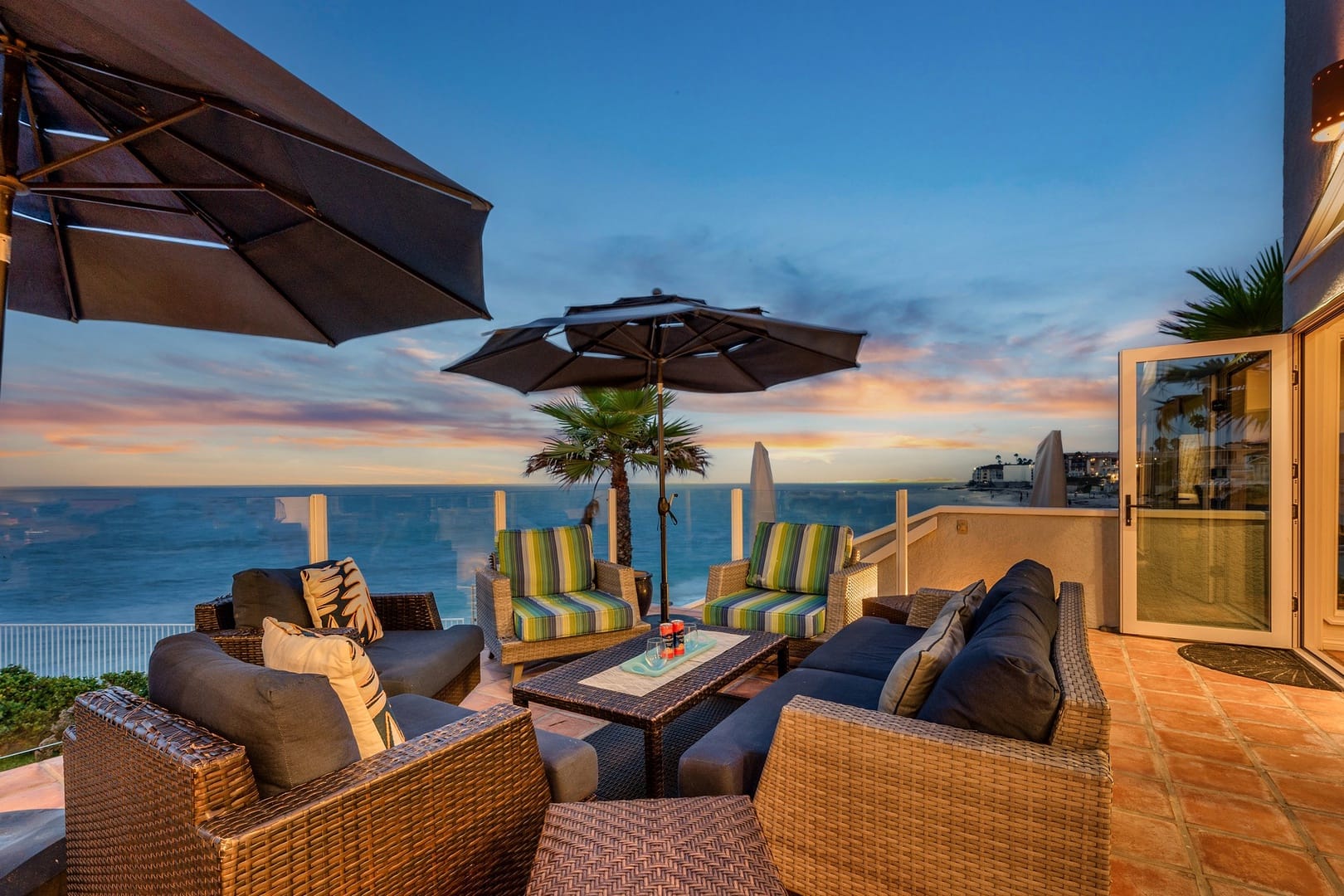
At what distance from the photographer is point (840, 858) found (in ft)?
5.04

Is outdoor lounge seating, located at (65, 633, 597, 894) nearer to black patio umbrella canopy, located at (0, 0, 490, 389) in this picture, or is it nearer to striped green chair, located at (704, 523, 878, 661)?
black patio umbrella canopy, located at (0, 0, 490, 389)

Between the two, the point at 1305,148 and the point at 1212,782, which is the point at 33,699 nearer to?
the point at 1212,782

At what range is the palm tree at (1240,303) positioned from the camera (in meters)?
4.47

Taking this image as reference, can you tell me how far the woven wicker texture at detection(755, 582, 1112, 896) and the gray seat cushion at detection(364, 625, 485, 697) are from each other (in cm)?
155

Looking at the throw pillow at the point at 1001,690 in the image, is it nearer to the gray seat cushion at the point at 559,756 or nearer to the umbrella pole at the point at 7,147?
the gray seat cushion at the point at 559,756

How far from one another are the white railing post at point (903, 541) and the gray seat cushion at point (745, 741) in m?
2.61

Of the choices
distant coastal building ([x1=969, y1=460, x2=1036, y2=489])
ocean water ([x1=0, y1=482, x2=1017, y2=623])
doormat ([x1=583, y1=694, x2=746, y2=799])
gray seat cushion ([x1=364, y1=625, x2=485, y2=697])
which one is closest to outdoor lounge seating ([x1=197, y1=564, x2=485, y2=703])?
gray seat cushion ([x1=364, y1=625, x2=485, y2=697])

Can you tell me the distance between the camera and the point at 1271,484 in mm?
4051

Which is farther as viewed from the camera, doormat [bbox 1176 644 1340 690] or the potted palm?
the potted palm

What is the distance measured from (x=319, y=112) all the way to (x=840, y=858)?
2.08 m

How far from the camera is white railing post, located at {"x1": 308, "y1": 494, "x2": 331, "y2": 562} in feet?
10.6

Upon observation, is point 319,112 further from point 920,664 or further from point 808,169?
point 808,169

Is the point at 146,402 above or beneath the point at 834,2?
beneath

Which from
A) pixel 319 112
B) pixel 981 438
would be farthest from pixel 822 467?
pixel 319 112
